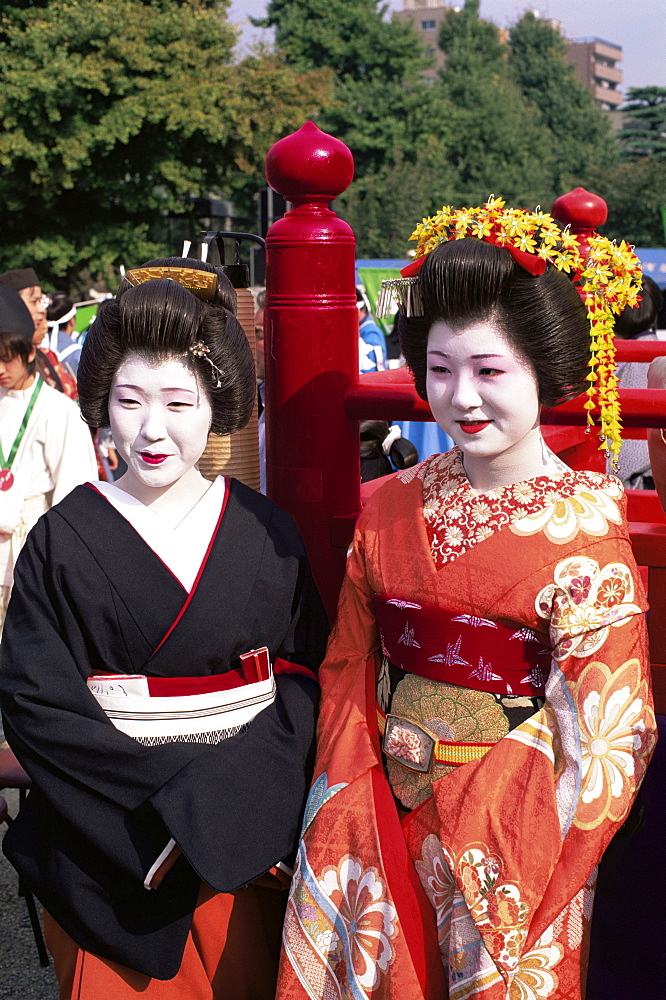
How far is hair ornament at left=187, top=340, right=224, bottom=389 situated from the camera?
1856 millimetres

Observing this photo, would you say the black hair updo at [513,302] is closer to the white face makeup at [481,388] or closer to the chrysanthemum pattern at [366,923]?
the white face makeup at [481,388]

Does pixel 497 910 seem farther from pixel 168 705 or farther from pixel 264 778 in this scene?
pixel 168 705

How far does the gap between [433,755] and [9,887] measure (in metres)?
1.99

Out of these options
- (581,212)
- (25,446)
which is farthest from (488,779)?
(25,446)

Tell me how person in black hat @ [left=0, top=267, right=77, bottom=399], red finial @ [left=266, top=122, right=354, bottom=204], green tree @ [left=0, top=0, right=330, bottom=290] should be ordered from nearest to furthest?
red finial @ [left=266, top=122, right=354, bottom=204] → person in black hat @ [left=0, top=267, right=77, bottom=399] → green tree @ [left=0, top=0, right=330, bottom=290]

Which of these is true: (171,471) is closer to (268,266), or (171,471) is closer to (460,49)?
(268,266)

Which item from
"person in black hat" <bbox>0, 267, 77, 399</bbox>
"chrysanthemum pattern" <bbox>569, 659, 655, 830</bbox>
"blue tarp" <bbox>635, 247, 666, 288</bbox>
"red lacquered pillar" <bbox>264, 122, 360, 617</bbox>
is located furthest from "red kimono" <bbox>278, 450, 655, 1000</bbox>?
"blue tarp" <bbox>635, 247, 666, 288</bbox>

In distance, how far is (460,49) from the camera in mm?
41969

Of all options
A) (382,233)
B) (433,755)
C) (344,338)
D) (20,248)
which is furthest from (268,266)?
(382,233)

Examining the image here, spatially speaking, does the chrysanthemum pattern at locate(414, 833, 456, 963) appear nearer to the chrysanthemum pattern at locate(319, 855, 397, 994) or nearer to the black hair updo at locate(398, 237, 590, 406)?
the chrysanthemum pattern at locate(319, 855, 397, 994)

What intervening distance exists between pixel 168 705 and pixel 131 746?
105 millimetres

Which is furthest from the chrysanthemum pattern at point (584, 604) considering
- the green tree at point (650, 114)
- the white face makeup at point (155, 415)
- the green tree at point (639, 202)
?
the green tree at point (650, 114)

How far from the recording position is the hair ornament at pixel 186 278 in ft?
6.23

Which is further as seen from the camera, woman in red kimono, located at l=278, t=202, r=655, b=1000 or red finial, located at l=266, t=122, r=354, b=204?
red finial, located at l=266, t=122, r=354, b=204
